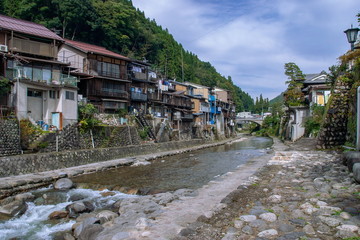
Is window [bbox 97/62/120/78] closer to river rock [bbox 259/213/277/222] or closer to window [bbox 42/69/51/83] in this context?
window [bbox 42/69/51/83]

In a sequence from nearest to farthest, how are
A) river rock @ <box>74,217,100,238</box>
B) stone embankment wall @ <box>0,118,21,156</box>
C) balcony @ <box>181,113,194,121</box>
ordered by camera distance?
river rock @ <box>74,217,100,238</box>
stone embankment wall @ <box>0,118,21,156</box>
balcony @ <box>181,113,194,121</box>

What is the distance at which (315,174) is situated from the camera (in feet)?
35.3

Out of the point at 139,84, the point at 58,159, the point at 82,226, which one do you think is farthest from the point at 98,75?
the point at 82,226

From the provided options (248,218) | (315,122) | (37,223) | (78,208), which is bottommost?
(37,223)

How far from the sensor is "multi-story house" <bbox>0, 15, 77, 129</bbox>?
22750 millimetres

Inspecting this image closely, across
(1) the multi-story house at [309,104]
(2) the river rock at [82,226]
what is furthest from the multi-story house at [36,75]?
(1) the multi-story house at [309,104]

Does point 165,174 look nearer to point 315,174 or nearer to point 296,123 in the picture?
point 315,174

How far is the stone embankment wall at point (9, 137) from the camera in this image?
59.1ft

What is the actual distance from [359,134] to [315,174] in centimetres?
230

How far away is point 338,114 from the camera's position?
50.8 ft

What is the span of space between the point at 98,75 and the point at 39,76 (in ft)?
32.3

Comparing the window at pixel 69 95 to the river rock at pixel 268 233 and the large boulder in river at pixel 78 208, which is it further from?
the river rock at pixel 268 233

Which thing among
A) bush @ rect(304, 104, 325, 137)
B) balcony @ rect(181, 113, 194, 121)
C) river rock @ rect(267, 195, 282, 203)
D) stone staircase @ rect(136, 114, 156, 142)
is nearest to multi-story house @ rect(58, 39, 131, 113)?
stone staircase @ rect(136, 114, 156, 142)

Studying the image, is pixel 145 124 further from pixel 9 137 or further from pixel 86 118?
pixel 9 137
